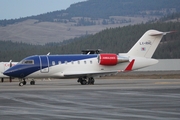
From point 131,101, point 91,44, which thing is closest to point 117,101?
point 131,101

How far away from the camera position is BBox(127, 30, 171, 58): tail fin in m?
50.9

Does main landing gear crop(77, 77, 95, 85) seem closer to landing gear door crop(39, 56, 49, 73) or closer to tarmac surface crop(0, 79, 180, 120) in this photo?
landing gear door crop(39, 56, 49, 73)

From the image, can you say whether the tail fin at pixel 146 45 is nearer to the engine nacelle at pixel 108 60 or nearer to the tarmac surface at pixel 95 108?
the engine nacelle at pixel 108 60

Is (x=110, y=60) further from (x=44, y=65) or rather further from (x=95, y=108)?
(x=95, y=108)

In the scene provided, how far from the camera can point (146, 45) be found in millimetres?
51281

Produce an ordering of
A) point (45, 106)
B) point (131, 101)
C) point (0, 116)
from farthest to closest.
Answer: point (131, 101), point (45, 106), point (0, 116)

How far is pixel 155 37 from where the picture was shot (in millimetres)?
51625

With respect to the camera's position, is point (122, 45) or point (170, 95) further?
point (122, 45)

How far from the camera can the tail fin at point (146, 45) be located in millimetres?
50938

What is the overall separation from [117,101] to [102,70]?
22.2 meters

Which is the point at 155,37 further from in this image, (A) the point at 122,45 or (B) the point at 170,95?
(A) the point at 122,45

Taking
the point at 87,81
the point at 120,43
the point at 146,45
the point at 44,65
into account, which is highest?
the point at 120,43

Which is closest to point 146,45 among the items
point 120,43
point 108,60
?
point 108,60

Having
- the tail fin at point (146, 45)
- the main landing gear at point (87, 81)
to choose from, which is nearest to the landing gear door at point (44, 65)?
the main landing gear at point (87, 81)
